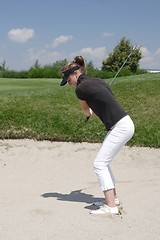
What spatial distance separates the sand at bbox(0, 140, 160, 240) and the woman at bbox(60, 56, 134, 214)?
374 mm

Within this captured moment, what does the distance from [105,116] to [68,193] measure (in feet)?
6.27

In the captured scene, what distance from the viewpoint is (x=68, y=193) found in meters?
6.26

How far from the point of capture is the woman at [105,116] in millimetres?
4781

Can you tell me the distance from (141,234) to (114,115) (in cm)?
143

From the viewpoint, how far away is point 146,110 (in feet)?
35.2

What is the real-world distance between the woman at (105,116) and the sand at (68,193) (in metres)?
A: 0.37

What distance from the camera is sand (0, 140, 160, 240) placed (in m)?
4.48

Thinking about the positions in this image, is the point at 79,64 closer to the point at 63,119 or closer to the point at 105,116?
the point at 105,116

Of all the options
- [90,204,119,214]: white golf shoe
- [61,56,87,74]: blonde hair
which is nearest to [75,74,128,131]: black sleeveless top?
[61,56,87,74]: blonde hair

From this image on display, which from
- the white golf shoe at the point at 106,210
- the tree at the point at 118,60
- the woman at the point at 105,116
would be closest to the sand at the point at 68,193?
the white golf shoe at the point at 106,210

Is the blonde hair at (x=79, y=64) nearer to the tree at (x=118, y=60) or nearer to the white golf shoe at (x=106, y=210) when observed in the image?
the white golf shoe at (x=106, y=210)

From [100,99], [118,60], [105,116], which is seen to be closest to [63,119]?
[105,116]

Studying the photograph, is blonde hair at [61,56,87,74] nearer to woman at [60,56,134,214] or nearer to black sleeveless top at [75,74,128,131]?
woman at [60,56,134,214]

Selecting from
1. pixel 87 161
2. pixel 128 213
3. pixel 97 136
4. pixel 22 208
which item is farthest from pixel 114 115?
pixel 97 136
